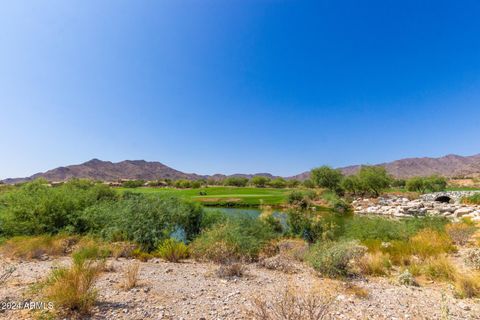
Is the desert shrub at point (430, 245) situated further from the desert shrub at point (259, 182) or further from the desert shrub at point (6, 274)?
the desert shrub at point (259, 182)

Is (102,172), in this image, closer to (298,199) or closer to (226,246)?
(298,199)

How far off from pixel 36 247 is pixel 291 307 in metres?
11.0

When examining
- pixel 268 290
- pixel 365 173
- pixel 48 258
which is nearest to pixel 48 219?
pixel 48 258

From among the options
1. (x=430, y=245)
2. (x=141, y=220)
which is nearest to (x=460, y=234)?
(x=430, y=245)

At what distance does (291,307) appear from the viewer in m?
3.91

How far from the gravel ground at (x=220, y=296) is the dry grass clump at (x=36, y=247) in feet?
6.69

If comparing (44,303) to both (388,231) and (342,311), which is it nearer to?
(342,311)

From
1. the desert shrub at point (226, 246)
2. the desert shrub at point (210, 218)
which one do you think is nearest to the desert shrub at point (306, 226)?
the desert shrub at point (210, 218)

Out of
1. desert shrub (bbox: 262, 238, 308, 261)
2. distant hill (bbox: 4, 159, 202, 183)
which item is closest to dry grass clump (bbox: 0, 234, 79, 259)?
desert shrub (bbox: 262, 238, 308, 261)

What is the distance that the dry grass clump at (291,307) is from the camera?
3.69 meters

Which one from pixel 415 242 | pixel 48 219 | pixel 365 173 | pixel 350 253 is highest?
pixel 365 173

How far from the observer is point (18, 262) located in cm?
870

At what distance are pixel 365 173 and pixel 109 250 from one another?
164 feet

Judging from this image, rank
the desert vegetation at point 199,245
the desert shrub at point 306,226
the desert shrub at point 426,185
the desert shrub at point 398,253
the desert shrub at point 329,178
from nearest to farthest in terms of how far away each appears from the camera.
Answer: the desert vegetation at point 199,245 < the desert shrub at point 398,253 < the desert shrub at point 306,226 < the desert shrub at point 329,178 < the desert shrub at point 426,185
